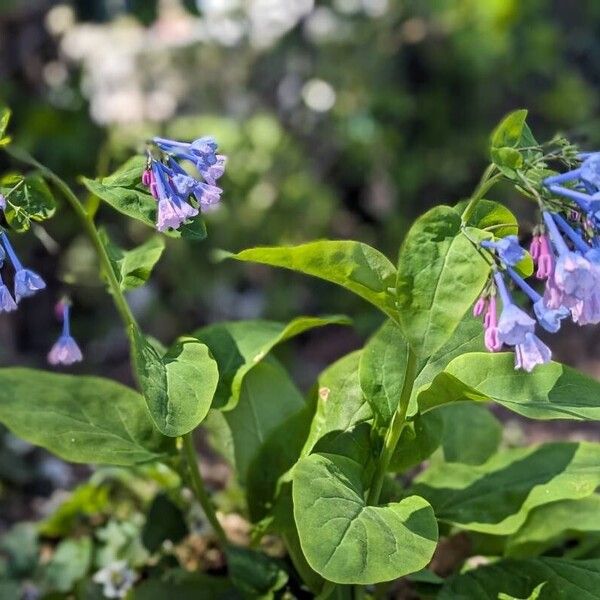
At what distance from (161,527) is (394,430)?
63 cm

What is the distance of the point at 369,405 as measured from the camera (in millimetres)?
1377

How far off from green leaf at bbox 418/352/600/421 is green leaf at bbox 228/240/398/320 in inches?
5.2

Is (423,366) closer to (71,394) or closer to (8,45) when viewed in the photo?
(71,394)

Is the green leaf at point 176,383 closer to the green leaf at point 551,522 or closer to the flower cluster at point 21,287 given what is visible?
the flower cluster at point 21,287

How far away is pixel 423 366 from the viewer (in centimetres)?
140

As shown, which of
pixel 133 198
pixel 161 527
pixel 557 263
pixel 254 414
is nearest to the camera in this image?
pixel 557 263

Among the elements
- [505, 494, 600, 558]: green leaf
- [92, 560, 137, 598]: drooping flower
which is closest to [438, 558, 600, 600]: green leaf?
[505, 494, 600, 558]: green leaf

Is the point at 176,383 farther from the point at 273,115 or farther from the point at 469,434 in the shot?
the point at 273,115

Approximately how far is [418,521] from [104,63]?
2.96m

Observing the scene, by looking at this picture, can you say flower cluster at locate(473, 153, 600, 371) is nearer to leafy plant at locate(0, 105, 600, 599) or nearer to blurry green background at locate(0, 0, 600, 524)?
leafy plant at locate(0, 105, 600, 599)

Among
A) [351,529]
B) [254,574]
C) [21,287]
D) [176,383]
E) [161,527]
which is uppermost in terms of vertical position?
[21,287]

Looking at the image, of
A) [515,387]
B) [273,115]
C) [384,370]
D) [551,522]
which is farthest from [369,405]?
[273,115]

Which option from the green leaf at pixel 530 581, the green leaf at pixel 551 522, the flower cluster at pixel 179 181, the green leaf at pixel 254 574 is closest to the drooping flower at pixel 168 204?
the flower cluster at pixel 179 181

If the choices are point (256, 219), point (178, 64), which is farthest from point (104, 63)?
point (256, 219)
